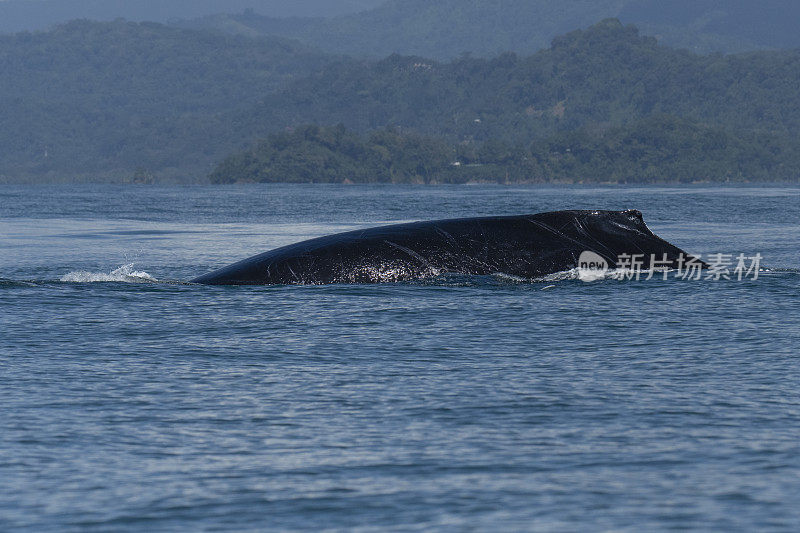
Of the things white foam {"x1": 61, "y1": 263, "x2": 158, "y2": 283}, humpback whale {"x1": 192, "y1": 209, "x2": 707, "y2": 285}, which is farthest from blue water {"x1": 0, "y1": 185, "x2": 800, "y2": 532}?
white foam {"x1": 61, "y1": 263, "x2": 158, "y2": 283}

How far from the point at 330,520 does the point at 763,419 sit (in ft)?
Result: 16.7

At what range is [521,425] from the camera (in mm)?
11219

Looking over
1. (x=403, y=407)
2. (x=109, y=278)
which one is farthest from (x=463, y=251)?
(x=403, y=407)

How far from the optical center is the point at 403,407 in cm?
1205

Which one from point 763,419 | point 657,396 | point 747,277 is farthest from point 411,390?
point 747,277

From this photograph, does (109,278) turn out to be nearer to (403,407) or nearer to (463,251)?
(463,251)

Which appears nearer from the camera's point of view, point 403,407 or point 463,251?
point 403,407

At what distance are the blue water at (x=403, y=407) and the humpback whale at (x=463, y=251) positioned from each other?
2.35ft

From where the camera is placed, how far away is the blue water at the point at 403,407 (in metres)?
8.86

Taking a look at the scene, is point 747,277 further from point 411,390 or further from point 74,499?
point 74,499

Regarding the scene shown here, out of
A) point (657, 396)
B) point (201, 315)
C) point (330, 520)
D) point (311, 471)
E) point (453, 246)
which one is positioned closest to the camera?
point (330, 520)

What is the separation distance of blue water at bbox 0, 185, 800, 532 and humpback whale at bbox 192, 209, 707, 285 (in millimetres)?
715

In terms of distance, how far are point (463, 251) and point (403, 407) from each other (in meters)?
11.0

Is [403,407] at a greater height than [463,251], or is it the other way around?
[463,251]
